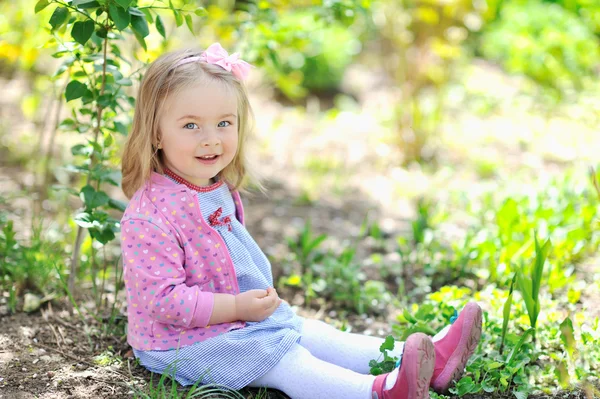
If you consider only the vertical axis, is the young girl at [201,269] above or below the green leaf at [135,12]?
below

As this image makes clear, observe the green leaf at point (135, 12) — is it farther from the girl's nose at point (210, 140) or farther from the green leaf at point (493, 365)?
the green leaf at point (493, 365)

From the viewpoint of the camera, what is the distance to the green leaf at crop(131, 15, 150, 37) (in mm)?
2029

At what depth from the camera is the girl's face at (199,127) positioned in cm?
193

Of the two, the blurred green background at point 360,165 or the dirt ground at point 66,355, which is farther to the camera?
the blurred green background at point 360,165

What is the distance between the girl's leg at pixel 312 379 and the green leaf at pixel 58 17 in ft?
3.80

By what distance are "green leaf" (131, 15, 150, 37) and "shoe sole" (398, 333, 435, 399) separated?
1169 mm

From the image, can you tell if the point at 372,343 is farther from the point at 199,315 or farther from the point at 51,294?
the point at 51,294

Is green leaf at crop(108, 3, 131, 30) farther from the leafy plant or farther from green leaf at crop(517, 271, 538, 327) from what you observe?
green leaf at crop(517, 271, 538, 327)

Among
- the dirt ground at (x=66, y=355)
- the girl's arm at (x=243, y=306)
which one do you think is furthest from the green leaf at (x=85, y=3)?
the dirt ground at (x=66, y=355)

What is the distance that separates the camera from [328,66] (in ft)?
19.9

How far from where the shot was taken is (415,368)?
179cm

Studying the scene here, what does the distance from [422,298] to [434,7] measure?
230cm

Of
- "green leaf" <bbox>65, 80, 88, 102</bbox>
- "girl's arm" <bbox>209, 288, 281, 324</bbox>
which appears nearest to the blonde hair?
"green leaf" <bbox>65, 80, 88, 102</bbox>

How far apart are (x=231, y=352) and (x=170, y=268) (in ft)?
0.99
